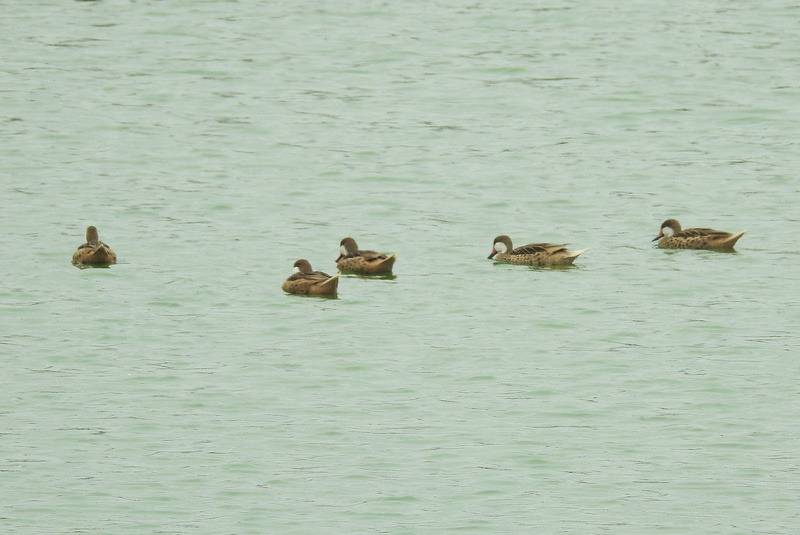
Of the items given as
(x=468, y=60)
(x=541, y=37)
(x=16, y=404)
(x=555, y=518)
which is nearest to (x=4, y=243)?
(x=16, y=404)

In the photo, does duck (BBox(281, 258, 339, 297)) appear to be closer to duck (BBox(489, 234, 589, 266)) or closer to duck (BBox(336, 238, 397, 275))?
duck (BBox(336, 238, 397, 275))

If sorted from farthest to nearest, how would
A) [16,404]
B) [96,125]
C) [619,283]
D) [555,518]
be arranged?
1. [96,125]
2. [619,283]
3. [16,404]
4. [555,518]

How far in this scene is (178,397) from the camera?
14.3 m

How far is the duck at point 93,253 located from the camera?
→ 1912 cm

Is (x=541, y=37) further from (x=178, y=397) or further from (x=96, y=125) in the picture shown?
(x=178, y=397)

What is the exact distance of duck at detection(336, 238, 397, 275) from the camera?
752 inches

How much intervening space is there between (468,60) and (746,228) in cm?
1165

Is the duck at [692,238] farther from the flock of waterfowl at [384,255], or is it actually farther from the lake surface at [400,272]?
the lake surface at [400,272]

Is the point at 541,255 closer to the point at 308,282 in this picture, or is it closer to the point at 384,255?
the point at 384,255

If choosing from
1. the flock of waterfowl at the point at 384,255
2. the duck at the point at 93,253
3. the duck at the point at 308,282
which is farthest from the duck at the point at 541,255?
the duck at the point at 93,253

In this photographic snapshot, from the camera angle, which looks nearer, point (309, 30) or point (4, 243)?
point (4, 243)

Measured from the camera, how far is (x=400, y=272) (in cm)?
1956

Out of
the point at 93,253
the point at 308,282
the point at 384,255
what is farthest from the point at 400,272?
the point at 93,253

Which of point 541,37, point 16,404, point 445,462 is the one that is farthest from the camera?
point 541,37
